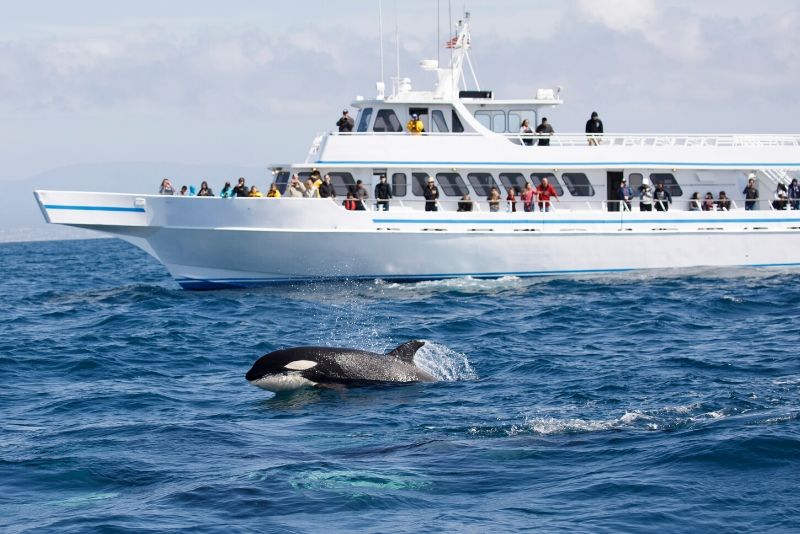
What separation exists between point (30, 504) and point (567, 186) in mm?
25114

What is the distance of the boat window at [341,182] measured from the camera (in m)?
32.1

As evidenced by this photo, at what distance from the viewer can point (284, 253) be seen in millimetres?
30297

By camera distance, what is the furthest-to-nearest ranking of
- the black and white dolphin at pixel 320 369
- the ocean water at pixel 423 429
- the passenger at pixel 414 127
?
the passenger at pixel 414 127 < the black and white dolphin at pixel 320 369 < the ocean water at pixel 423 429

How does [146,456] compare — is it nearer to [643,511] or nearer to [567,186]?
[643,511]

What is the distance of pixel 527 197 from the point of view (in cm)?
3162

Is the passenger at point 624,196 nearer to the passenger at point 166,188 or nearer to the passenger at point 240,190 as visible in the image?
the passenger at point 240,190

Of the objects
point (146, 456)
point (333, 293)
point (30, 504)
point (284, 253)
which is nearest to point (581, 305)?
point (333, 293)

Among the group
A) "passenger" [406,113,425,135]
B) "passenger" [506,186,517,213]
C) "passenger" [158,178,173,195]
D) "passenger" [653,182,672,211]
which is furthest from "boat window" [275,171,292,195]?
"passenger" [653,182,672,211]

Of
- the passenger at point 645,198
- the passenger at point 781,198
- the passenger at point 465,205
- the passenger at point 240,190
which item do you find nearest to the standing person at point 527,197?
the passenger at point 465,205

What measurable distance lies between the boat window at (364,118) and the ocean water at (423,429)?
35.0 ft

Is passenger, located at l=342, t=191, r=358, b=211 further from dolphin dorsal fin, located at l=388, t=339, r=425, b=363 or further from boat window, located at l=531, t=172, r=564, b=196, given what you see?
dolphin dorsal fin, located at l=388, t=339, r=425, b=363

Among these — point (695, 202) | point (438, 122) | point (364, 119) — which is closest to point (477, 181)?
point (438, 122)

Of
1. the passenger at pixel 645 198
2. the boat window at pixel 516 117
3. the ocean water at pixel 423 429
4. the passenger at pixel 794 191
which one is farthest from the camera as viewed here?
the boat window at pixel 516 117

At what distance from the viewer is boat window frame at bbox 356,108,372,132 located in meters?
33.0
